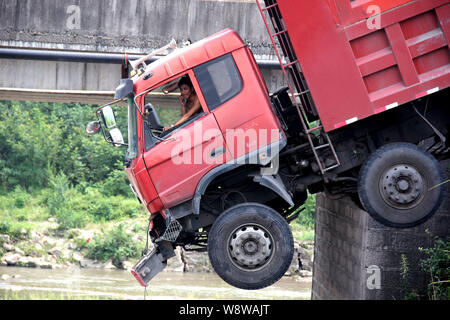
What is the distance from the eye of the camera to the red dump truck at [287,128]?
351 inches

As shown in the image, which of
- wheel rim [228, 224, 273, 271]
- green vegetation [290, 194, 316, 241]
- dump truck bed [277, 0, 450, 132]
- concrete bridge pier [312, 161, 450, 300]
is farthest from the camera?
green vegetation [290, 194, 316, 241]

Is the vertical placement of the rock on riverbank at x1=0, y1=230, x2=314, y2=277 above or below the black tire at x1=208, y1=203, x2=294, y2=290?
above

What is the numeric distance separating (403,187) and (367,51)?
1.76m

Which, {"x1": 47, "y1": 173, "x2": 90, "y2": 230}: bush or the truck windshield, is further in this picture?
{"x1": 47, "y1": 173, "x2": 90, "y2": 230}: bush

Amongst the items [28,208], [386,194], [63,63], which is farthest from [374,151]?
[28,208]

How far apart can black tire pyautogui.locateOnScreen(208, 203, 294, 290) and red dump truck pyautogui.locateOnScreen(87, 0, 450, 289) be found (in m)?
0.01

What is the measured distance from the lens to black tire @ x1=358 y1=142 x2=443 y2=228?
9125 mm

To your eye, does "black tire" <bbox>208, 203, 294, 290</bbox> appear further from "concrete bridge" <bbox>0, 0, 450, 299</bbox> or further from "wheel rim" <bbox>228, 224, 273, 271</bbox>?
"concrete bridge" <bbox>0, 0, 450, 299</bbox>

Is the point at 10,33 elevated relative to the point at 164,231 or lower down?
elevated

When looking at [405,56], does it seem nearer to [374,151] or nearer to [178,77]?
[374,151]
